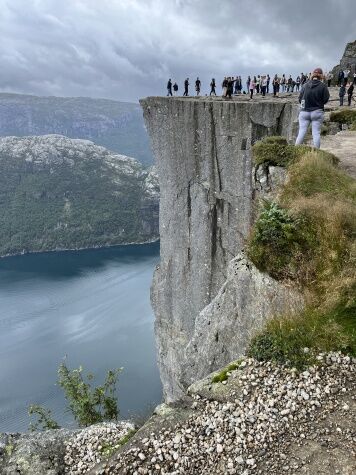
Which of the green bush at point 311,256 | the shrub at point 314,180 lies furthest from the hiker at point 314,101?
the green bush at point 311,256

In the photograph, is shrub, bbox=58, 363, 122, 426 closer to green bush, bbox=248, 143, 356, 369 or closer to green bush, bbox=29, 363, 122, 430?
green bush, bbox=29, 363, 122, 430

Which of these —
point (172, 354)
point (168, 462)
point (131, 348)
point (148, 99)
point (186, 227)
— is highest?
point (148, 99)

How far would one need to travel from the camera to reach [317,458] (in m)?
5.27

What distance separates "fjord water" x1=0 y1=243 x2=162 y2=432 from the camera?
5606 cm

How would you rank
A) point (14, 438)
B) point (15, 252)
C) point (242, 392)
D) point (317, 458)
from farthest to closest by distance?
point (15, 252) → point (14, 438) → point (242, 392) → point (317, 458)

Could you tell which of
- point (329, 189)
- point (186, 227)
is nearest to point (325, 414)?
point (329, 189)

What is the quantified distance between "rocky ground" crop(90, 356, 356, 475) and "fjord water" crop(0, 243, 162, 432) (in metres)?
25.6

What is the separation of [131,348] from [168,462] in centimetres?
6433

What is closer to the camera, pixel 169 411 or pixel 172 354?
pixel 169 411

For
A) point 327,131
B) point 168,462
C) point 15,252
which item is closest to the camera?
point 168,462

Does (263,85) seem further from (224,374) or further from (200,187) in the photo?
(224,374)

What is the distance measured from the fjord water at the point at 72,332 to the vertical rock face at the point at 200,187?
10.9 metres

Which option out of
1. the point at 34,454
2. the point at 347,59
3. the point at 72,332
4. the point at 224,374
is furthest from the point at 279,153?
the point at 72,332

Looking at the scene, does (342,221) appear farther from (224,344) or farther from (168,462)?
(168,462)
